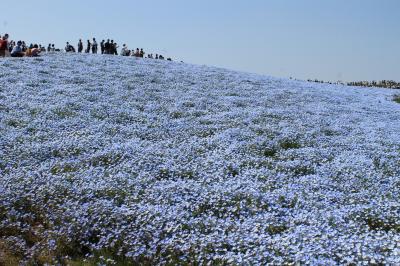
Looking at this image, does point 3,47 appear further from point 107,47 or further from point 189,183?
point 189,183

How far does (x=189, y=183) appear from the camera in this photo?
27.4 feet

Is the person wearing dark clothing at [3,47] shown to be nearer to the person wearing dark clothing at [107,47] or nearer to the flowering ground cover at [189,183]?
the person wearing dark clothing at [107,47]

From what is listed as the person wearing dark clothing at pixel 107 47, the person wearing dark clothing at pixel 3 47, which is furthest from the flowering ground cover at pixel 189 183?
the person wearing dark clothing at pixel 107 47

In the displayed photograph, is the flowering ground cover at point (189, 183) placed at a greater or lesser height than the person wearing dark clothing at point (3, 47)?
lesser

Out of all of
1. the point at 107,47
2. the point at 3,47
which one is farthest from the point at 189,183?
the point at 107,47

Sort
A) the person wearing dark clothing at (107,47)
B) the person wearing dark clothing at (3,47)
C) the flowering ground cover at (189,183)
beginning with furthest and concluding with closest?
the person wearing dark clothing at (107,47), the person wearing dark clothing at (3,47), the flowering ground cover at (189,183)

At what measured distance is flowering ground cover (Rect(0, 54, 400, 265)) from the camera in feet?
20.5

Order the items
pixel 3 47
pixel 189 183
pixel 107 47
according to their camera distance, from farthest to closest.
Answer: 1. pixel 107 47
2. pixel 3 47
3. pixel 189 183

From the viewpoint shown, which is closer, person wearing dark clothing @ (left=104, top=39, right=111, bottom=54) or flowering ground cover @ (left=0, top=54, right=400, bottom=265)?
flowering ground cover @ (left=0, top=54, right=400, bottom=265)

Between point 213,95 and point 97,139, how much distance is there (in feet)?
27.8

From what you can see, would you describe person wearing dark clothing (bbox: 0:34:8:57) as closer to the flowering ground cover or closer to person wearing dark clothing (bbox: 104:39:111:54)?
person wearing dark clothing (bbox: 104:39:111:54)

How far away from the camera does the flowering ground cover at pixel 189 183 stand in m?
6.24

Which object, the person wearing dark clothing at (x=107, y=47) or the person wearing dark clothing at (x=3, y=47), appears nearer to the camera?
the person wearing dark clothing at (x=3, y=47)

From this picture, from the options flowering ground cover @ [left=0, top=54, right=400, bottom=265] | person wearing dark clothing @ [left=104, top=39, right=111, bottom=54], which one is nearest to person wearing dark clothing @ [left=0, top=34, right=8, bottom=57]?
person wearing dark clothing @ [left=104, top=39, right=111, bottom=54]
